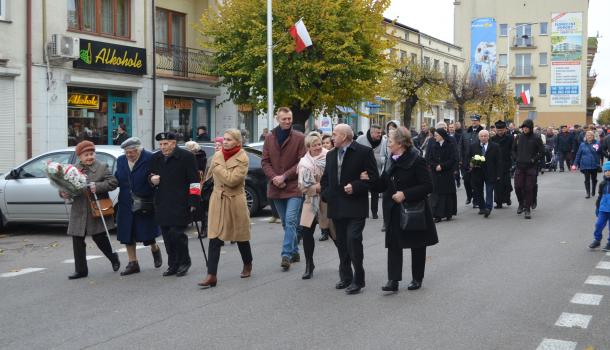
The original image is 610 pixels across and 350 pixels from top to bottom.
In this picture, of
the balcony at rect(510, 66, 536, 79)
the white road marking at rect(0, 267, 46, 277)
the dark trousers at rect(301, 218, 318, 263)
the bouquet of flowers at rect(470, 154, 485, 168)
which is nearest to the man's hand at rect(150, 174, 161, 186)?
the dark trousers at rect(301, 218, 318, 263)

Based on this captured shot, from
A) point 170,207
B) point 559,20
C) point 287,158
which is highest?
point 559,20

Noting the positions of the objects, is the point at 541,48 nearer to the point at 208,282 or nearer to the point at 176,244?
the point at 176,244

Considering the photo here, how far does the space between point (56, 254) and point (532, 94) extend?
76.4m

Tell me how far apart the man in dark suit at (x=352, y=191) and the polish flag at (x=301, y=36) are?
48.1ft

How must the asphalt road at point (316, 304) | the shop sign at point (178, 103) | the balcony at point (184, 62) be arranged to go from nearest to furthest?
the asphalt road at point (316, 304)
the balcony at point (184, 62)
the shop sign at point (178, 103)

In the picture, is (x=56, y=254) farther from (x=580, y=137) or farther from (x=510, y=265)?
(x=580, y=137)

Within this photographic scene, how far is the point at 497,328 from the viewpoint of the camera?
620cm

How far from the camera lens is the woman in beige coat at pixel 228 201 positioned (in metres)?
8.07

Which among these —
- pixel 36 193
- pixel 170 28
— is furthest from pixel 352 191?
pixel 170 28

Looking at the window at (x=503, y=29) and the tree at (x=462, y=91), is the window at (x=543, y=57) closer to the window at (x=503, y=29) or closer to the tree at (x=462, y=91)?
the window at (x=503, y=29)

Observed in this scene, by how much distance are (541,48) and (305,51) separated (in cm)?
6305

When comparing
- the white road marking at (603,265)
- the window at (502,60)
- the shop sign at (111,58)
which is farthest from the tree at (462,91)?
the white road marking at (603,265)

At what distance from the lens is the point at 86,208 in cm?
881

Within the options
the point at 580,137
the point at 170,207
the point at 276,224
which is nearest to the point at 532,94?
the point at 580,137
